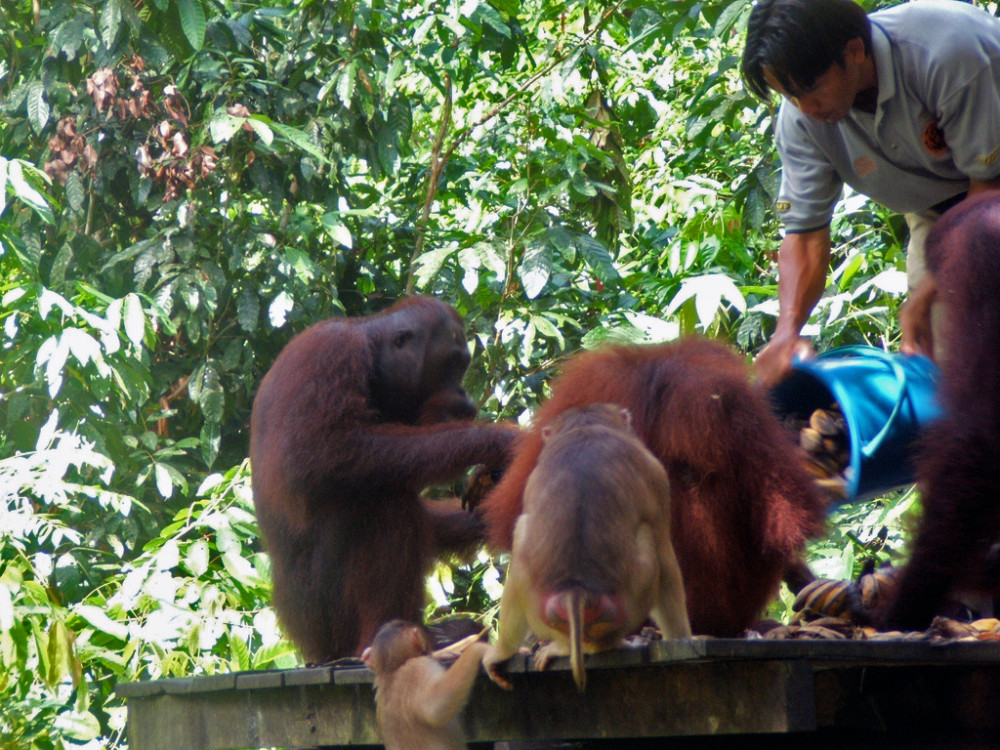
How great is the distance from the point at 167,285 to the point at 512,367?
4.92ft

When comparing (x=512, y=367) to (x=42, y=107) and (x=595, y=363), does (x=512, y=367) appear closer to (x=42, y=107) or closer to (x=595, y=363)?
(x=42, y=107)

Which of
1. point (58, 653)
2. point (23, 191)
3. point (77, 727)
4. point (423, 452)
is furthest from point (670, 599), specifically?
point (77, 727)

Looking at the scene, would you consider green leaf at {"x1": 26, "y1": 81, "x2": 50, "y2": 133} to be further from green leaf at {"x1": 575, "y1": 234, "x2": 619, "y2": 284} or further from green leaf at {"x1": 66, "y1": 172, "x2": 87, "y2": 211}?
green leaf at {"x1": 575, "y1": 234, "x2": 619, "y2": 284}

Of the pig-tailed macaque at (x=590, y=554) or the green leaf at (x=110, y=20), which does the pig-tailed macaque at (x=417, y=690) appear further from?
the green leaf at (x=110, y=20)

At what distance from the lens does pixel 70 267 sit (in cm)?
530

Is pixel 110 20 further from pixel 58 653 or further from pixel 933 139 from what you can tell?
pixel 933 139

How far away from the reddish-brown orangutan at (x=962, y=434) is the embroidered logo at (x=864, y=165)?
1.96ft

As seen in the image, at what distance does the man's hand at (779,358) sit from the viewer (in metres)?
2.87

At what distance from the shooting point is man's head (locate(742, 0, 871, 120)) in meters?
2.71

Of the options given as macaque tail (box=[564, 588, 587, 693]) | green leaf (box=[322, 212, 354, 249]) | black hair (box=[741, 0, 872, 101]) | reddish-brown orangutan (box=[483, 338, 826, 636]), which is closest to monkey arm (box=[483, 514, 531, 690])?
macaque tail (box=[564, 588, 587, 693])

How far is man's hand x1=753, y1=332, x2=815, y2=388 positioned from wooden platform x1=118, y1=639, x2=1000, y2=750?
0.86 m

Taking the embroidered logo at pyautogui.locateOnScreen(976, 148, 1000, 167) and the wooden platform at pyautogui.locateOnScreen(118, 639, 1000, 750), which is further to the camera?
the embroidered logo at pyautogui.locateOnScreen(976, 148, 1000, 167)

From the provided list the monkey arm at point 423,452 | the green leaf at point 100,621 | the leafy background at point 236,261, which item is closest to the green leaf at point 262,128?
the leafy background at point 236,261

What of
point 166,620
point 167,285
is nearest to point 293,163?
point 167,285
